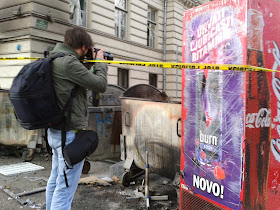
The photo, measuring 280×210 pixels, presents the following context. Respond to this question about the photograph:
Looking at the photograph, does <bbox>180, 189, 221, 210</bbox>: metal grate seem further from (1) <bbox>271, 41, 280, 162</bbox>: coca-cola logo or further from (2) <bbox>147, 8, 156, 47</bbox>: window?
(2) <bbox>147, 8, 156, 47</bbox>: window

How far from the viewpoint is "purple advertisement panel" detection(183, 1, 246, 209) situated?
94.3 inches

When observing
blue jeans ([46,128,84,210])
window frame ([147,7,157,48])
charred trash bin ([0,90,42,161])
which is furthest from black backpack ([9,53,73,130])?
window frame ([147,7,157,48])

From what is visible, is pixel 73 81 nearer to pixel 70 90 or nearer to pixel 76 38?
pixel 70 90

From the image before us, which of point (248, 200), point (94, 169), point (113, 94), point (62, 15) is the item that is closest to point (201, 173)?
point (248, 200)

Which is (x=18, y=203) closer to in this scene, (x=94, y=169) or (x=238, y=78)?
(x=94, y=169)

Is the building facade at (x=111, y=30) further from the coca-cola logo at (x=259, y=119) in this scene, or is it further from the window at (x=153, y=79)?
the coca-cola logo at (x=259, y=119)

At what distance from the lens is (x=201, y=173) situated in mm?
2779

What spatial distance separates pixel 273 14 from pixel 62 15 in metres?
9.03

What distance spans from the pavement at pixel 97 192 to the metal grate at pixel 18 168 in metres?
0.14

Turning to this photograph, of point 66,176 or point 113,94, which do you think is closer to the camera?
point 66,176

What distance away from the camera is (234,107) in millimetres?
2412

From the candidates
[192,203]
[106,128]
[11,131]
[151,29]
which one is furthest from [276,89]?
[151,29]

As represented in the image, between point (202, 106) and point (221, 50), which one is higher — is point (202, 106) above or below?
below

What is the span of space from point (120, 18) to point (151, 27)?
9.59 ft
